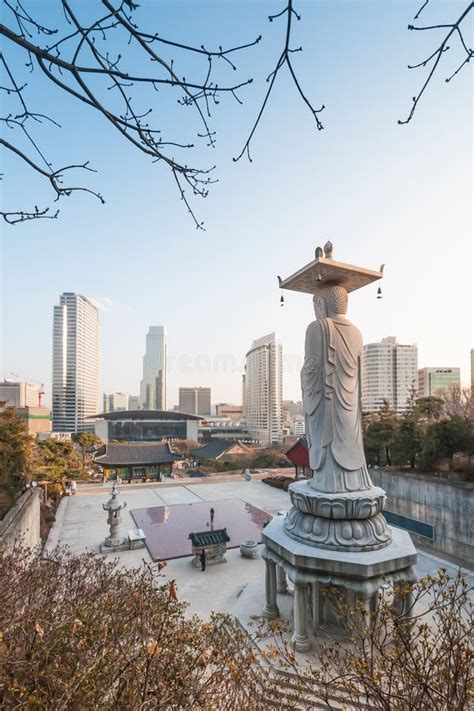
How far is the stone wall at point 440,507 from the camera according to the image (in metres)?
8.97

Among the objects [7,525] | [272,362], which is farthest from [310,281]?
[272,362]

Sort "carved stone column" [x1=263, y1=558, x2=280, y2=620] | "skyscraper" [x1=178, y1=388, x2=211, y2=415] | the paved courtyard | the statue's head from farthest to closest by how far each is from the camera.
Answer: "skyscraper" [x1=178, y1=388, x2=211, y2=415]
the paved courtyard
the statue's head
"carved stone column" [x1=263, y1=558, x2=280, y2=620]

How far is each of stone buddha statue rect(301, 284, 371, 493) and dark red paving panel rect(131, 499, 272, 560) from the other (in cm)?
620

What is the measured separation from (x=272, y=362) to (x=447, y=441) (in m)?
44.0

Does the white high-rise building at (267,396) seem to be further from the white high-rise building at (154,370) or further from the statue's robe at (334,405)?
the white high-rise building at (154,370)

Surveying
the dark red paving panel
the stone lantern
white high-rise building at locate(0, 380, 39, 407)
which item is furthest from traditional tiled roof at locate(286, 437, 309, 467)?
white high-rise building at locate(0, 380, 39, 407)

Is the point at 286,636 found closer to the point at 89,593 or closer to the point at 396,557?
the point at 396,557

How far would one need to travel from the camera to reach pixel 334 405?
20.7 feet

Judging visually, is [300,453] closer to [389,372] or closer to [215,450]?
[215,450]

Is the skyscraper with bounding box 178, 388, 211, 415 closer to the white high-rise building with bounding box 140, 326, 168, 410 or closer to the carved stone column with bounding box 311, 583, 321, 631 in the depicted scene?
the white high-rise building with bounding box 140, 326, 168, 410

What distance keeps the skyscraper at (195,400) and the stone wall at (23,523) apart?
103467 millimetres

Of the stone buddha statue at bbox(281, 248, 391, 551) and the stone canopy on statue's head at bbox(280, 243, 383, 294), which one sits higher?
the stone canopy on statue's head at bbox(280, 243, 383, 294)

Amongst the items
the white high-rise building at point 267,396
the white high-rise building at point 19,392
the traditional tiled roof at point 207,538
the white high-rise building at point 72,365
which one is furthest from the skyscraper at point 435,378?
the white high-rise building at point 19,392

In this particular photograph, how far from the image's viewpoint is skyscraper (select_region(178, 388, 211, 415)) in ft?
378
